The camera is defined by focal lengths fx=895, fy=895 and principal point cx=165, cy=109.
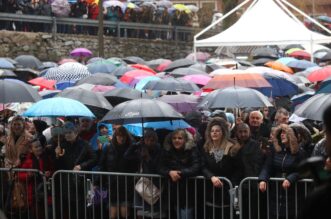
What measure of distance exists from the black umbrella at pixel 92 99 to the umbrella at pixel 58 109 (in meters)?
0.89

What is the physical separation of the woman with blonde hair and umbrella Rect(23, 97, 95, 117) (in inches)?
88.0

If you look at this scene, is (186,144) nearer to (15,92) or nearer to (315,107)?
(315,107)

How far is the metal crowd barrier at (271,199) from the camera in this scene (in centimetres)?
923

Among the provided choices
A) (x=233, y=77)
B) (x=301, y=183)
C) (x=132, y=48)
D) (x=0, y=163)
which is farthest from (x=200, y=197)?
(x=132, y=48)

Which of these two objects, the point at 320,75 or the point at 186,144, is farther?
the point at 320,75

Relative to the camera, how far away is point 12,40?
30062mm

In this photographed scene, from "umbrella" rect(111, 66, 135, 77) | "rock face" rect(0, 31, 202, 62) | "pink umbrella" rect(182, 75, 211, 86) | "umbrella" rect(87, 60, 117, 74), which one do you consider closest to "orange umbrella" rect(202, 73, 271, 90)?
"pink umbrella" rect(182, 75, 211, 86)

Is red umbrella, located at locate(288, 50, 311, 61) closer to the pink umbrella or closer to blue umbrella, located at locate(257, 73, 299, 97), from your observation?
the pink umbrella

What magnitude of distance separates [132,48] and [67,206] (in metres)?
25.5

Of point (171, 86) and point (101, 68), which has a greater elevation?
point (171, 86)

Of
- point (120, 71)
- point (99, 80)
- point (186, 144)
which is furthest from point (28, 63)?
point (186, 144)

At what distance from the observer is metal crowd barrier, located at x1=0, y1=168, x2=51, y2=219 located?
1057cm

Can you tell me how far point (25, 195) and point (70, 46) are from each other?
21.9 metres

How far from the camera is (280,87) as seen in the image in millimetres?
15531
